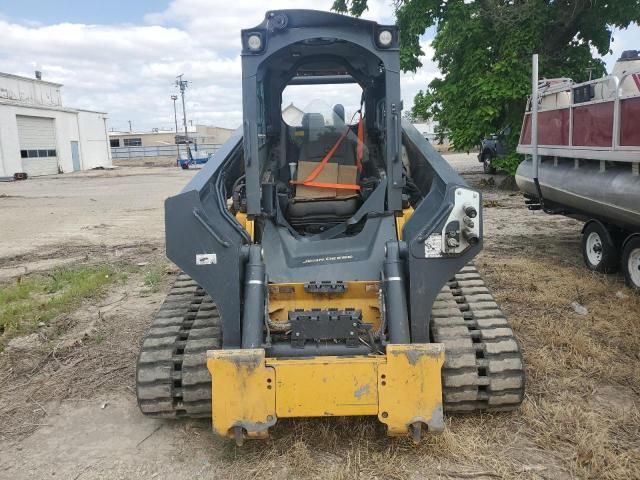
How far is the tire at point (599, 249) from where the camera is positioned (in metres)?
6.98

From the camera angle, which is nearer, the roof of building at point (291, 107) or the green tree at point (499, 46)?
the roof of building at point (291, 107)

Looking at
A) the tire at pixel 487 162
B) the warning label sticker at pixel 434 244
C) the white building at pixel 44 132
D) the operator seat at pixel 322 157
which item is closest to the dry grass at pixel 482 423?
the warning label sticker at pixel 434 244

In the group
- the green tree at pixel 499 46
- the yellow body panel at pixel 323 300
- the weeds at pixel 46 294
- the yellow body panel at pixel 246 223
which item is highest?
the green tree at pixel 499 46

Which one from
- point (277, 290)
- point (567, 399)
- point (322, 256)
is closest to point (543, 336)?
point (567, 399)

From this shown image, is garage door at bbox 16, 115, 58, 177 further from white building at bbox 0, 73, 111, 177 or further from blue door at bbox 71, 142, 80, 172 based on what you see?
blue door at bbox 71, 142, 80, 172

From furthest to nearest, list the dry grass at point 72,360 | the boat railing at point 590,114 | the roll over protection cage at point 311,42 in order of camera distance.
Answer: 1. the boat railing at point 590,114
2. the dry grass at point 72,360
3. the roll over protection cage at point 311,42

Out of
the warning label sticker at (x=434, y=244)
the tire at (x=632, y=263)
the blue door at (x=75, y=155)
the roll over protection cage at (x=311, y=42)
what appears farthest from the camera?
the blue door at (x=75, y=155)

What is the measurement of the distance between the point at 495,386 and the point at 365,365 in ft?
2.87

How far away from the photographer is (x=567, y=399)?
13.1ft

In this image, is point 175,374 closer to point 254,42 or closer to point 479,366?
point 479,366

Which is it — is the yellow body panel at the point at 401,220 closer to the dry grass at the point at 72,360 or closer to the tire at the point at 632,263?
the dry grass at the point at 72,360

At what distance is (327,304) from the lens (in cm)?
398

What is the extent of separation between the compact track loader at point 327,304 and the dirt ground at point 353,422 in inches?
8.1

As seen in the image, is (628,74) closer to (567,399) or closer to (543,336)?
(543,336)
